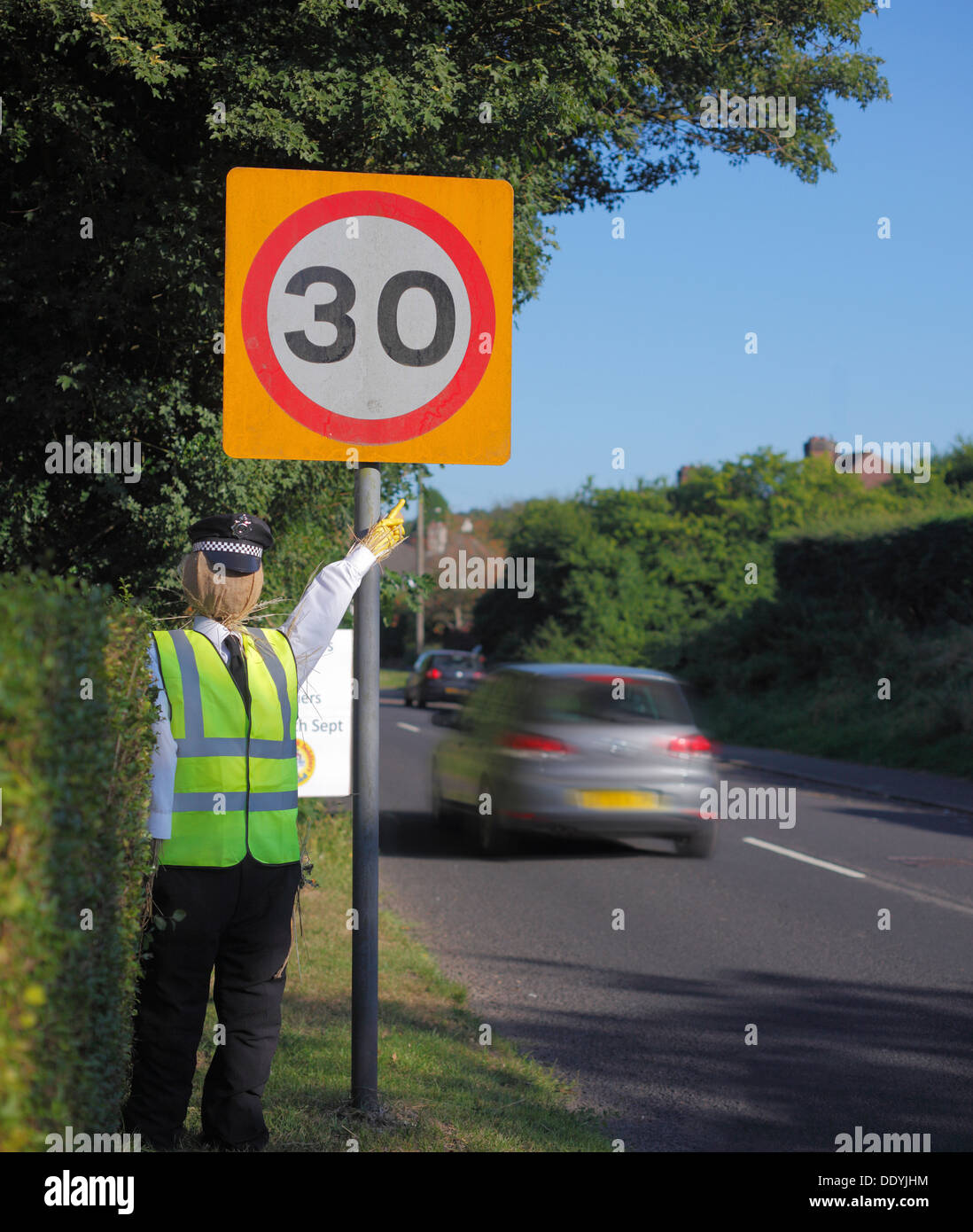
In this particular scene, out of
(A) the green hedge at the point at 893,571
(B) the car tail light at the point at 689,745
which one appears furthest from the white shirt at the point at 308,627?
(A) the green hedge at the point at 893,571

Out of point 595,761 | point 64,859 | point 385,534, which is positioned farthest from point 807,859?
point 64,859

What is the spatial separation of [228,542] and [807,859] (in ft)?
28.3

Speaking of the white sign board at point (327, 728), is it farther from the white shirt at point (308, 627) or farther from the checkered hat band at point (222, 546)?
the checkered hat band at point (222, 546)

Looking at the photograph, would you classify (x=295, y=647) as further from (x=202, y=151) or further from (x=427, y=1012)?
(x=202, y=151)

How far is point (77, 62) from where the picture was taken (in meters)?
8.36

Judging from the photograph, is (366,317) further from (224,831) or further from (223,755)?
(224,831)

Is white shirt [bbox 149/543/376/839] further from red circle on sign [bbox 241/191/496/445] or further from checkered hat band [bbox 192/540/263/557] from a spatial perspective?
red circle on sign [bbox 241/191/496/445]

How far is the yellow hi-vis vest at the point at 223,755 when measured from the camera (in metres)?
3.57

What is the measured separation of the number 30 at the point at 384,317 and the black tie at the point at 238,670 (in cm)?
85

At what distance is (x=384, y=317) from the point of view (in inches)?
153

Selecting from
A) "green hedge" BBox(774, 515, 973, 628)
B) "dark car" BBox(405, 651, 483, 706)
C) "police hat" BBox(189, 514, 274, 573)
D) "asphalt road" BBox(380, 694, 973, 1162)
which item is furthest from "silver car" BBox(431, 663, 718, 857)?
"dark car" BBox(405, 651, 483, 706)

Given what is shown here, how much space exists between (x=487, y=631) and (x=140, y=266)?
136 feet

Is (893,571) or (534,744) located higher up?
(893,571)

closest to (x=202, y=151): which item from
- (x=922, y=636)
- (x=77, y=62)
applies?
(x=77, y=62)
